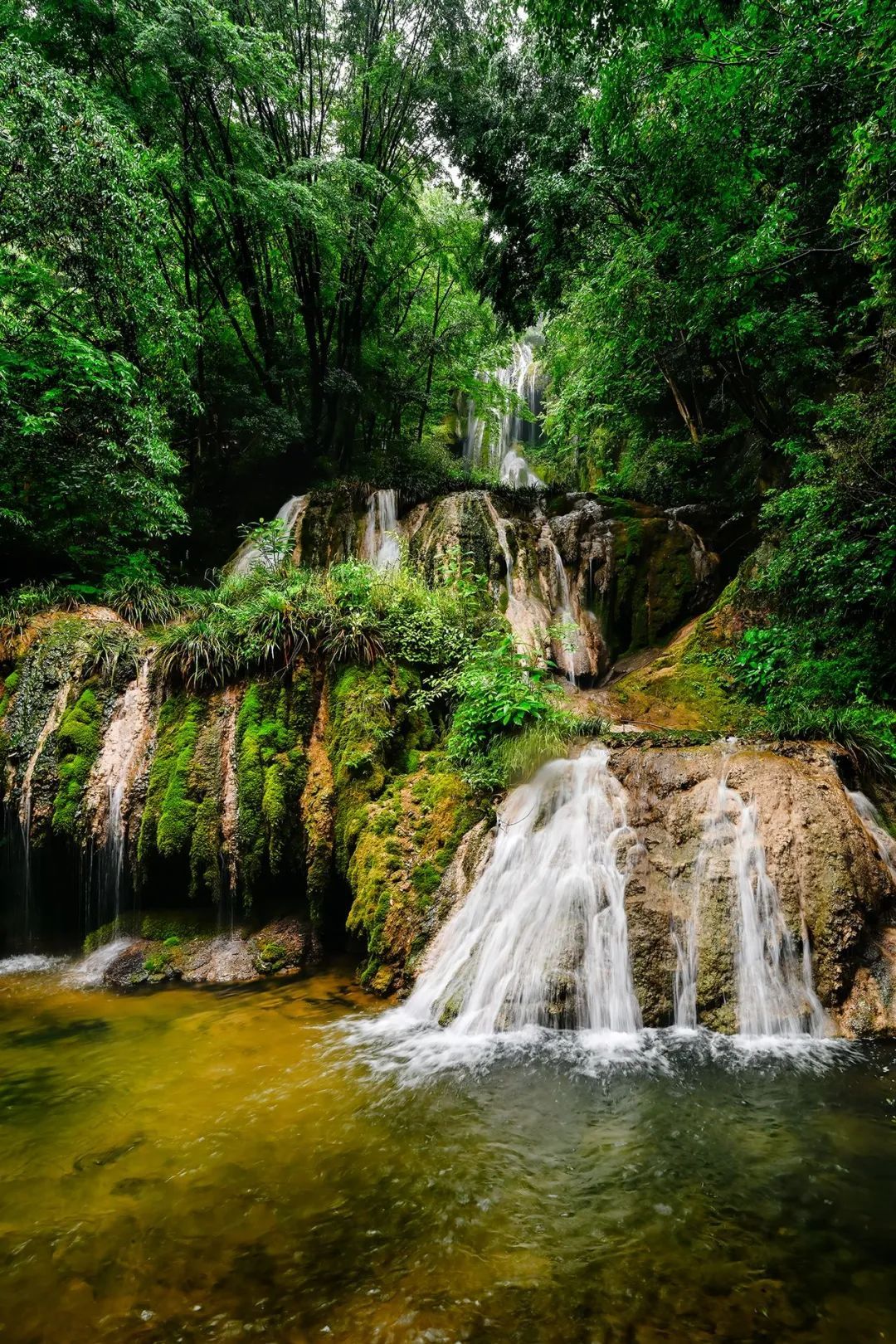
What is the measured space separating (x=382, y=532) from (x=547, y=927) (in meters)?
9.13

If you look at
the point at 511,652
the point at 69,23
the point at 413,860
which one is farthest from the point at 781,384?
the point at 69,23

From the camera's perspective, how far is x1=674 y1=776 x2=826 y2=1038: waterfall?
12.5 feet

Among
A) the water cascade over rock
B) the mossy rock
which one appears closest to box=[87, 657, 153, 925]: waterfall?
the water cascade over rock

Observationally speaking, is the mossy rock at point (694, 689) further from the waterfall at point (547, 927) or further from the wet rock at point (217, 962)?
the wet rock at point (217, 962)

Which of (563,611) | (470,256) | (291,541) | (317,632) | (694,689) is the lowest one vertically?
(694,689)

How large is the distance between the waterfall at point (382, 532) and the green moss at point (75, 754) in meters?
6.03

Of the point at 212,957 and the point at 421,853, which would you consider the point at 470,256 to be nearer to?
the point at 421,853

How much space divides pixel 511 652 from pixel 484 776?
1.94m

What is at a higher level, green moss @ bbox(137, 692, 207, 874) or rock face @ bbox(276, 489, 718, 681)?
rock face @ bbox(276, 489, 718, 681)

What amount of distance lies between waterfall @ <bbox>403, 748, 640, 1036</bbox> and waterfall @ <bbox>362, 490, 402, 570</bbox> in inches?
276

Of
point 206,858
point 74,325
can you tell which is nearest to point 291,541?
point 74,325

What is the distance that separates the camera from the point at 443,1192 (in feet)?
7.97

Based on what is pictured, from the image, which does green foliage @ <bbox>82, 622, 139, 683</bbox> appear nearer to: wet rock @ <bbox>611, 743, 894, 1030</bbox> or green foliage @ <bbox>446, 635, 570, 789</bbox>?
green foliage @ <bbox>446, 635, 570, 789</bbox>

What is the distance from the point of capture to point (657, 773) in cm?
507
